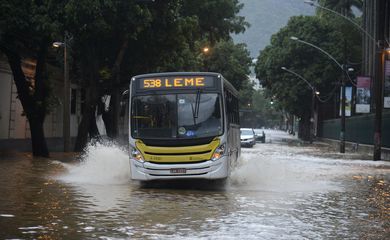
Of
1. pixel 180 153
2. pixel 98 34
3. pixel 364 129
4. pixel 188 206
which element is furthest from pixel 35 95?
pixel 364 129

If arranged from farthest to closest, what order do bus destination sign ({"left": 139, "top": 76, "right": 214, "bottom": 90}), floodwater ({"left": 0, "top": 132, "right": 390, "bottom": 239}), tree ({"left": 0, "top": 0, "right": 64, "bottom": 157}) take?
tree ({"left": 0, "top": 0, "right": 64, "bottom": 157}) < bus destination sign ({"left": 139, "top": 76, "right": 214, "bottom": 90}) < floodwater ({"left": 0, "top": 132, "right": 390, "bottom": 239})

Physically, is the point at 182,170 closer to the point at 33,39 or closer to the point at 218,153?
the point at 218,153

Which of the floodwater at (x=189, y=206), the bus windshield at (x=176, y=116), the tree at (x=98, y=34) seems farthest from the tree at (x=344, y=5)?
the bus windshield at (x=176, y=116)

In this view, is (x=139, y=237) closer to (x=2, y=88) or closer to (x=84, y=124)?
(x=84, y=124)

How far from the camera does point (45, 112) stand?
26812 millimetres

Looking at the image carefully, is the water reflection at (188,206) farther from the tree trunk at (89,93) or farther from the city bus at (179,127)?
the tree trunk at (89,93)

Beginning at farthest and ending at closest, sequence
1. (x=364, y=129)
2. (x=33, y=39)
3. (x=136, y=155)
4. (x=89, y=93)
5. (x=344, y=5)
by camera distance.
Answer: (x=344, y=5) < (x=364, y=129) < (x=89, y=93) < (x=33, y=39) < (x=136, y=155)

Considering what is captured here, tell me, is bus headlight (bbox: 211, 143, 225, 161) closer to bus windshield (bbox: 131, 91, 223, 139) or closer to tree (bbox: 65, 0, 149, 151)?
bus windshield (bbox: 131, 91, 223, 139)

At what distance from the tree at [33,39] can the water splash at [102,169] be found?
4.03 m

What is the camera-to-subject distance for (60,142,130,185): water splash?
1760cm

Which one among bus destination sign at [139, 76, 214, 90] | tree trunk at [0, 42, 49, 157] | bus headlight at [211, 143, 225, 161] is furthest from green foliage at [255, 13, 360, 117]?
bus headlight at [211, 143, 225, 161]

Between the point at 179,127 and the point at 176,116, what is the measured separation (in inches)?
13.3

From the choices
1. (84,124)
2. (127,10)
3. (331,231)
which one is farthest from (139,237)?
(84,124)

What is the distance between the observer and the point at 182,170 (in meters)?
14.8
